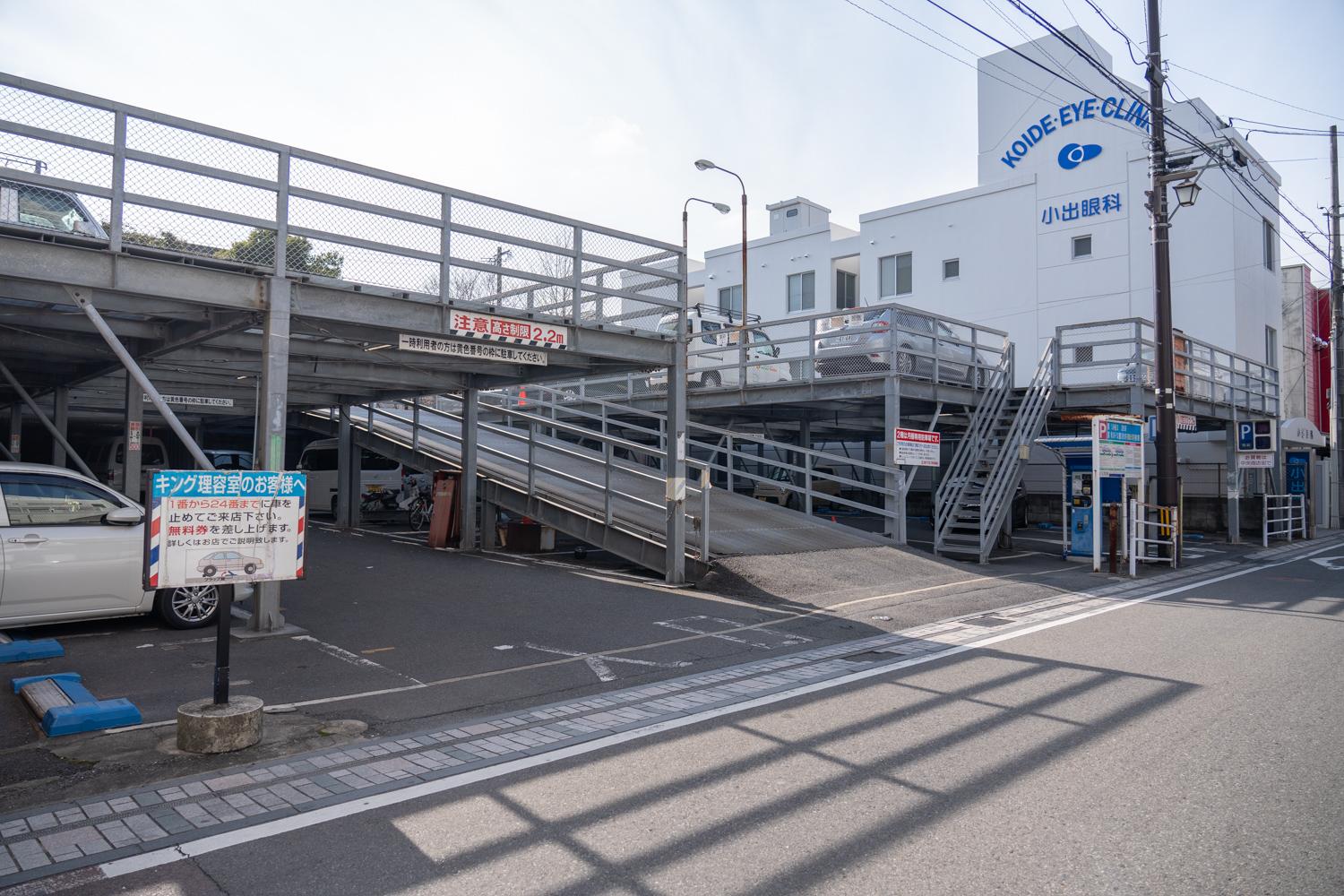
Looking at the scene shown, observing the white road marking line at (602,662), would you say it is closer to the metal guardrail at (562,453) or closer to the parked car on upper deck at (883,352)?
the metal guardrail at (562,453)

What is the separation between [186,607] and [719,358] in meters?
13.3

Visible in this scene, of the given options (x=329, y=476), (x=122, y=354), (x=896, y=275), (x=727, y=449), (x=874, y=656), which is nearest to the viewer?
(x=122, y=354)

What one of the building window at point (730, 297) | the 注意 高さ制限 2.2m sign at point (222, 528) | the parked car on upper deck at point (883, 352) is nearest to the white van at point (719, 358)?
the parked car on upper deck at point (883, 352)

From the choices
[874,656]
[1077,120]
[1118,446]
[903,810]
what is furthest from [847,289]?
[903,810]

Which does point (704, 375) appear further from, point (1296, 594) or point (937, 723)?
point (937, 723)

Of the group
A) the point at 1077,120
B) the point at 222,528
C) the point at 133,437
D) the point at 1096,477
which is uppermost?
the point at 1077,120

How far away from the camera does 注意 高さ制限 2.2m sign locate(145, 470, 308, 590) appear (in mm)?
5477

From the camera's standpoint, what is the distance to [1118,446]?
15.5m

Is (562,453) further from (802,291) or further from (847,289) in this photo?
(847,289)

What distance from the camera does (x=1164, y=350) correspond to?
16000 millimetres

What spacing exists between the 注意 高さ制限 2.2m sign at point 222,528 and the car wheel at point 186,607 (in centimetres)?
365

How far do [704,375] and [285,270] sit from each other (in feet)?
40.7

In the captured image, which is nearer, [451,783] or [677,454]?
[451,783]

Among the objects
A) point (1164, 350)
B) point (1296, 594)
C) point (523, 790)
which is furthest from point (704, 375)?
point (523, 790)
